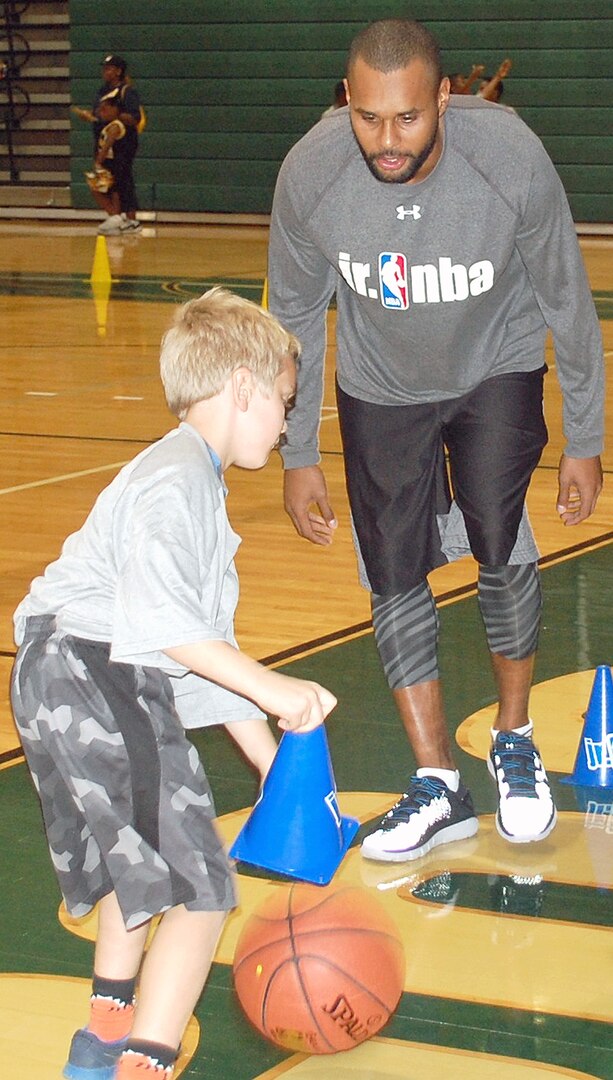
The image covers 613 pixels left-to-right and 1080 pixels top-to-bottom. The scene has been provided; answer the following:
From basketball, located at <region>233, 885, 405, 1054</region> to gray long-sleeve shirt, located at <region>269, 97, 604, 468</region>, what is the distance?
3.94ft

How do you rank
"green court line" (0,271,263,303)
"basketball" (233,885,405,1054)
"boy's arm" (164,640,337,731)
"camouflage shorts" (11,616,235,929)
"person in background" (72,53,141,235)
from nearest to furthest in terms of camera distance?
1. "boy's arm" (164,640,337,731)
2. "camouflage shorts" (11,616,235,929)
3. "basketball" (233,885,405,1054)
4. "green court line" (0,271,263,303)
5. "person in background" (72,53,141,235)

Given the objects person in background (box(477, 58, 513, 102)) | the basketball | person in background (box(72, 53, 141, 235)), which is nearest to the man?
the basketball

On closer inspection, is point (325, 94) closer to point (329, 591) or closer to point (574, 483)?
point (329, 591)

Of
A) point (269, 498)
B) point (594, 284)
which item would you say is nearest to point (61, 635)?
point (269, 498)

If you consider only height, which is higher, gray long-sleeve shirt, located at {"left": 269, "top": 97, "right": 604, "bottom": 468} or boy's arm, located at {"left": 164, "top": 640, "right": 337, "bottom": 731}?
gray long-sleeve shirt, located at {"left": 269, "top": 97, "right": 604, "bottom": 468}

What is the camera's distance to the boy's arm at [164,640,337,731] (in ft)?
7.04

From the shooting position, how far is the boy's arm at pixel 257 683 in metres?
2.14

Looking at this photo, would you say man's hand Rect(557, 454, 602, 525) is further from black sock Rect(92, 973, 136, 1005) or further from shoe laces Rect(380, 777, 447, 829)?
black sock Rect(92, 973, 136, 1005)

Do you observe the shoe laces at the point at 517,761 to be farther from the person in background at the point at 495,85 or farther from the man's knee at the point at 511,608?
the person in background at the point at 495,85

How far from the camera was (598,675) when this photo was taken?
3.70 m

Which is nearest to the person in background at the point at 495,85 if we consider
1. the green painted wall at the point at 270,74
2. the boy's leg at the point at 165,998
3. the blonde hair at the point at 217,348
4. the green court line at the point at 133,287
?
the green painted wall at the point at 270,74

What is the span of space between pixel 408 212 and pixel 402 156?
0.58ft

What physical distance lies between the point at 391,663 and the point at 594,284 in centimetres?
1148

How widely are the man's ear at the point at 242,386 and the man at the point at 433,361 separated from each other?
839 millimetres
